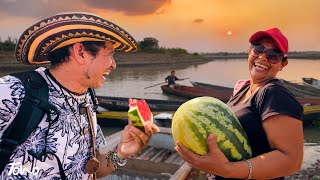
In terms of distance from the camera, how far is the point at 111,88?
133ft

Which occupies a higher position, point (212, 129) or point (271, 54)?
point (271, 54)

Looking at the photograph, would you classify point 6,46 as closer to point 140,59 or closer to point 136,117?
point 140,59

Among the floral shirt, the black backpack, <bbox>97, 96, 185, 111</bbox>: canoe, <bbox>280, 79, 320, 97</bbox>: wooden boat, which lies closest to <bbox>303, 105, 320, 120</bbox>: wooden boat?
<bbox>97, 96, 185, 111</bbox>: canoe

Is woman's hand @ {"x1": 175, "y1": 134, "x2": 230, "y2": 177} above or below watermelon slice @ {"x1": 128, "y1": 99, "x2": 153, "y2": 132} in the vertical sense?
below

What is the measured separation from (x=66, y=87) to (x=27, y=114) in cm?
51

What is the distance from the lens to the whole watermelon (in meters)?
2.22

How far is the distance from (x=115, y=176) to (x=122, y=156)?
404 cm

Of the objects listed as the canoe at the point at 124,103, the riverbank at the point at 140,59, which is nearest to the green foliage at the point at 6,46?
the riverbank at the point at 140,59

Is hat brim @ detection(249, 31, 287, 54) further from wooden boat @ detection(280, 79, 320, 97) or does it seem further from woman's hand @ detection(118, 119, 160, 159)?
wooden boat @ detection(280, 79, 320, 97)

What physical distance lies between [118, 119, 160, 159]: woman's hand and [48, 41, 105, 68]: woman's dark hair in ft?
2.73

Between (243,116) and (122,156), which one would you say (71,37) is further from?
(243,116)

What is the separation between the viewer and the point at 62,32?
90.1 inches

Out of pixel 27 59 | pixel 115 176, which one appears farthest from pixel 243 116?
pixel 115 176

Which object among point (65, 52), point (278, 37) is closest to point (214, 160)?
point (278, 37)
